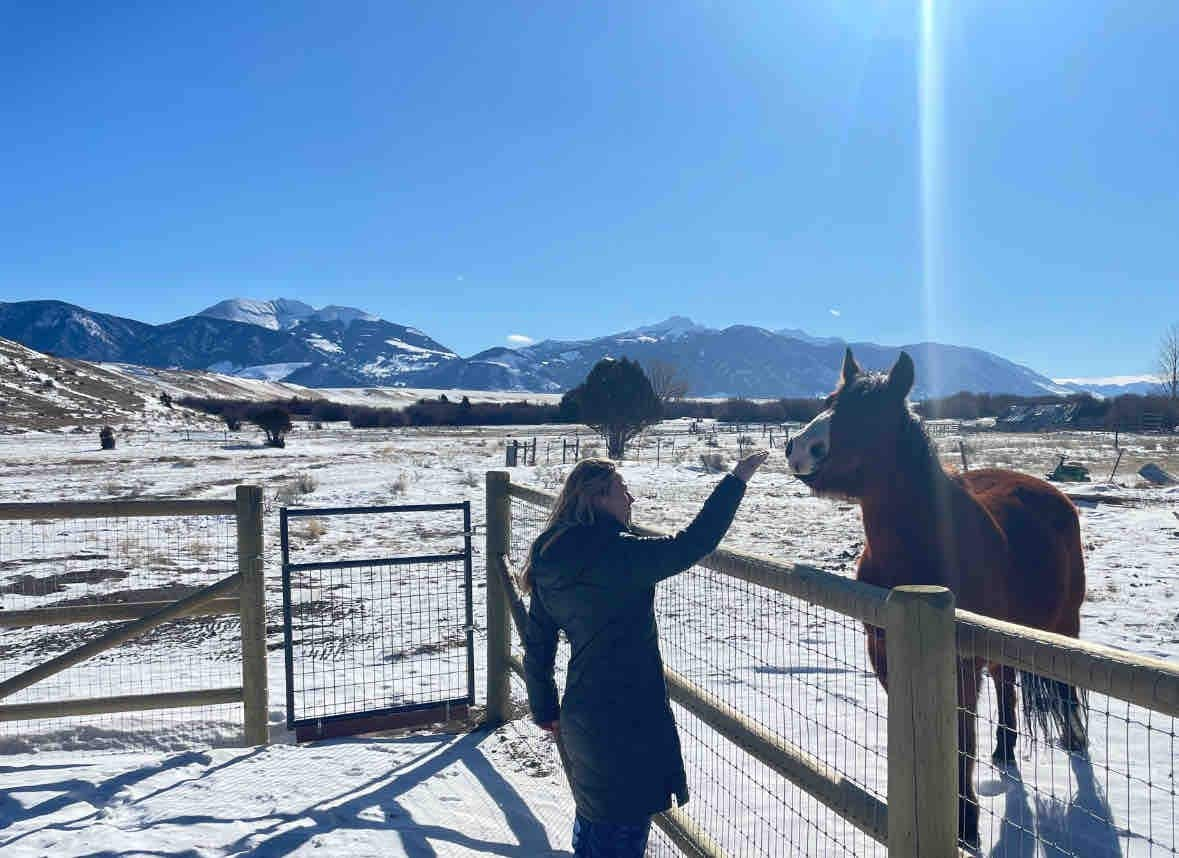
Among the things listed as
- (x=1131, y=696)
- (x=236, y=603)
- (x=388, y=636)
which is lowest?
(x=388, y=636)

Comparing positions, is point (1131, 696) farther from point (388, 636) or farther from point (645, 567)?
point (388, 636)

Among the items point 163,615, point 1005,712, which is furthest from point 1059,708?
point 163,615

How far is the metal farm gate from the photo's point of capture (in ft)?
17.6

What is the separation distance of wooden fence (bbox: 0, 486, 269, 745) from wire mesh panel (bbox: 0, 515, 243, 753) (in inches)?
5.0

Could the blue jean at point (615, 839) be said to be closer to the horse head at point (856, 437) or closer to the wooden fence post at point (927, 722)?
the wooden fence post at point (927, 722)

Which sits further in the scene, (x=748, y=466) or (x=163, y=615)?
(x=163, y=615)

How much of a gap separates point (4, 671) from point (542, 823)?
5.53 meters

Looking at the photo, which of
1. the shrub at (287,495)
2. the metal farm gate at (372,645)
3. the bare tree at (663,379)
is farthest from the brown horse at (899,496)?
the bare tree at (663,379)

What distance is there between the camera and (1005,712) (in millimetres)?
4457

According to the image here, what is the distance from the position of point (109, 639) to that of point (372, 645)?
2861mm

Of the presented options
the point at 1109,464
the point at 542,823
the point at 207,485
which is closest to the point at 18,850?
the point at 542,823

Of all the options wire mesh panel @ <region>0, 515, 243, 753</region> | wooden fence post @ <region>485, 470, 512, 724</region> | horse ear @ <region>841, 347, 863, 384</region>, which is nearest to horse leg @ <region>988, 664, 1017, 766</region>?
horse ear @ <region>841, 347, 863, 384</region>

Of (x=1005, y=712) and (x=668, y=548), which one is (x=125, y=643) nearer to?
(x=668, y=548)

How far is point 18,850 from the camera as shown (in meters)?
3.59
